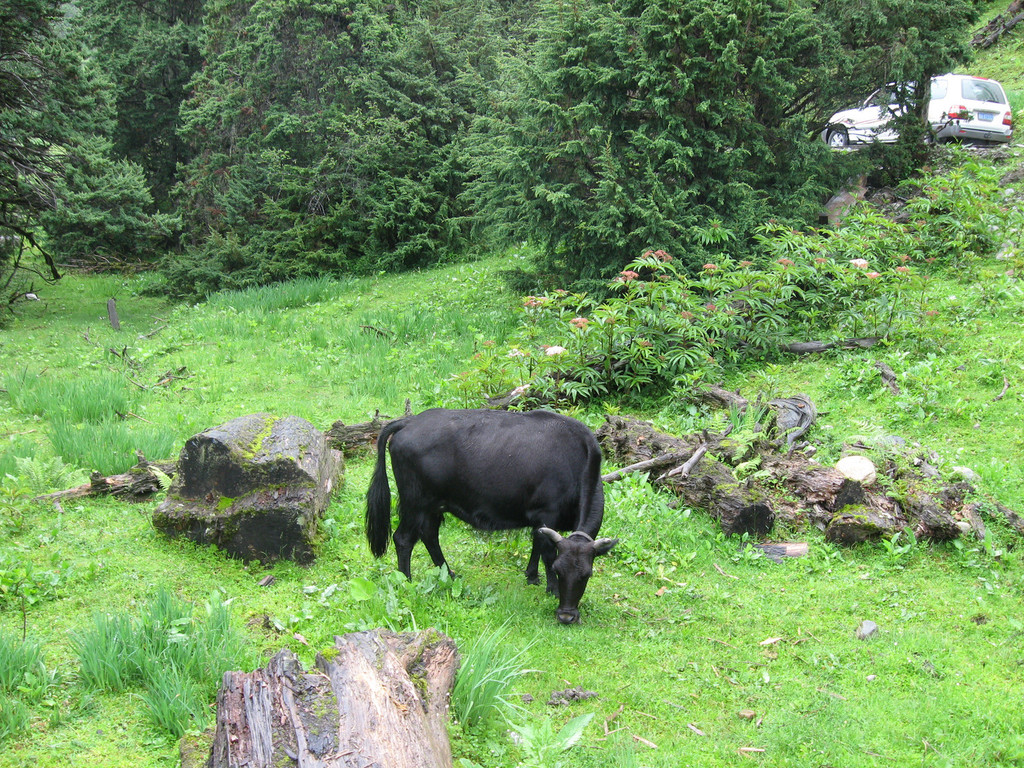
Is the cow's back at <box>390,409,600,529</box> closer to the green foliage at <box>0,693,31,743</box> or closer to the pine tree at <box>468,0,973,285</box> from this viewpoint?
the green foliage at <box>0,693,31,743</box>

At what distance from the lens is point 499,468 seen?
6.34 m

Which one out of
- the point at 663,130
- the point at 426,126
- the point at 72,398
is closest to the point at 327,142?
the point at 426,126

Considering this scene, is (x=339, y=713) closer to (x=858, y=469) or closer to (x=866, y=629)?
(x=866, y=629)

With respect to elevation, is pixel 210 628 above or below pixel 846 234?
below

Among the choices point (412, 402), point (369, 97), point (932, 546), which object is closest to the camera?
point (932, 546)

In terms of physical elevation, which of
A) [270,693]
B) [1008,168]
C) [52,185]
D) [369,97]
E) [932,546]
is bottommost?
[932,546]

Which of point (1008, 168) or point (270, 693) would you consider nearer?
point (270, 693)

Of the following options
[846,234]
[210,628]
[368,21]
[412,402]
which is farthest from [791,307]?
[368,21]

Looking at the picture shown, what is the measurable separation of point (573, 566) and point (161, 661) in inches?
111

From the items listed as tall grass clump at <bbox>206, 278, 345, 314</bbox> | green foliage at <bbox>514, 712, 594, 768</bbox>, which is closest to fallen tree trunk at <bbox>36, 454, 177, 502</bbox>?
green foliage at <bbox>514, 712, 594, 768</bbox>

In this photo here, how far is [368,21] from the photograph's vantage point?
66.7ft

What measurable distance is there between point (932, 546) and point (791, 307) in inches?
242

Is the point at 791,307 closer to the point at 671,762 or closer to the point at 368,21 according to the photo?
the point at 671,762

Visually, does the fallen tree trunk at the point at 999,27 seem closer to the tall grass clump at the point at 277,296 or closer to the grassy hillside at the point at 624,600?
the grassy hillside at the point at 624,600
